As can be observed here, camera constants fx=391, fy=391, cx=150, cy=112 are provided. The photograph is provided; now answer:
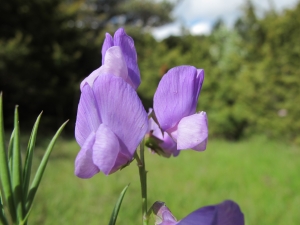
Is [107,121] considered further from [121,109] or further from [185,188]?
[185,188]

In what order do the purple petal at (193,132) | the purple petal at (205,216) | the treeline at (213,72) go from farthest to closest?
the treeline at (213,72)
the purple petal at (193,132)
the purple petal at (205,216)

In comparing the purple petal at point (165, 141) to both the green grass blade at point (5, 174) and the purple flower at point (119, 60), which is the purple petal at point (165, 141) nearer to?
the purple flower at point (119, 60)

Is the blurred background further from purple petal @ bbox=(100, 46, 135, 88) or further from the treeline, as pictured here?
purple petal @ bbox=(100, 46, 135, 88)

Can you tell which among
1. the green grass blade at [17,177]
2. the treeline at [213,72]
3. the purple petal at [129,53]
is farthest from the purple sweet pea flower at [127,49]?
the treeline at [213,72]

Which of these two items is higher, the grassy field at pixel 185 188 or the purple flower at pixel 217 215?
the purple flower at pixel 217 215

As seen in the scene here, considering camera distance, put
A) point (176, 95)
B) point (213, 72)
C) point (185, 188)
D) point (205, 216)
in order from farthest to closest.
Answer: point (213, 72), point (185, 188), point (176, 95), point (205, 216)

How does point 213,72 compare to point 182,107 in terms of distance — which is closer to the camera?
point 182,107

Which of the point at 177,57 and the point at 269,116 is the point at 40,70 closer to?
the point at 177,57

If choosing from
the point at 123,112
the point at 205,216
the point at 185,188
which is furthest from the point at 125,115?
the point at 185,188
